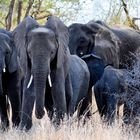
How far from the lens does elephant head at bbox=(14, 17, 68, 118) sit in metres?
8.35

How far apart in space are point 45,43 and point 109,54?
4188 millimetres

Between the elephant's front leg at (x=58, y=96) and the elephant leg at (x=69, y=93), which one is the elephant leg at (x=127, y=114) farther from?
the elephant's front leg at (x=58, y=96)

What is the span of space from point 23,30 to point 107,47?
381cm

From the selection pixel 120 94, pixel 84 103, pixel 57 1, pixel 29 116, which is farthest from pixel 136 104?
pixel 57 1

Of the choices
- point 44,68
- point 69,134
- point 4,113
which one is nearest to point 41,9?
point 4,113

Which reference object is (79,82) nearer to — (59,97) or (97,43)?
(59,97)

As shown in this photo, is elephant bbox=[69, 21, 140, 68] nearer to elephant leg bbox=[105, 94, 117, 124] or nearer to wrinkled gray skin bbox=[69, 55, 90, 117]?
wrinkled gray skin bbox=[69, 55, 90, 117]

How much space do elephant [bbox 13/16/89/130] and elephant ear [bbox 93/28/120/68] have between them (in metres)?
3.10

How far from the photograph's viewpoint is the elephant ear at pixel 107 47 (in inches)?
496

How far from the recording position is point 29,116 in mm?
8812

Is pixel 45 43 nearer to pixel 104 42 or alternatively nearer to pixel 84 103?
pixel 84 103

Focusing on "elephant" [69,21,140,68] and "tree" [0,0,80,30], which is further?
"tree" [0,0,80,30]

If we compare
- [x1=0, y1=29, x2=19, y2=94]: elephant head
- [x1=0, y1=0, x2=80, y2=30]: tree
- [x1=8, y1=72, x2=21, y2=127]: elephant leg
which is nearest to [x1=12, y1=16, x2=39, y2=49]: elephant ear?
[x1=0, y1=29, x2=19, y2=94]: elephant head

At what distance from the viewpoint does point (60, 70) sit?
8984 mm
